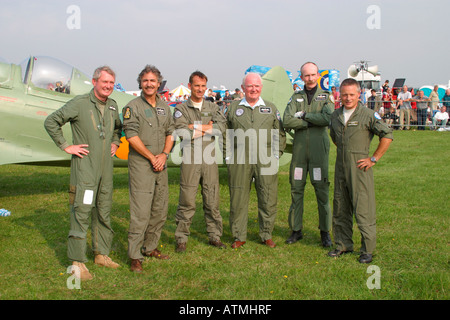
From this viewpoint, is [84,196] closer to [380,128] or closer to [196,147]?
Result: [196,147]

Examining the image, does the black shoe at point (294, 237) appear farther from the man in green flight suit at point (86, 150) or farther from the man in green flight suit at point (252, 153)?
the man in green flight suit at point (86, 150)

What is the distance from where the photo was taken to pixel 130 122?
14.0 feet

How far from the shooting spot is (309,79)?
507 cm

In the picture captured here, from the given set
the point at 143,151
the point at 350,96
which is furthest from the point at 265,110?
the point at 143,151

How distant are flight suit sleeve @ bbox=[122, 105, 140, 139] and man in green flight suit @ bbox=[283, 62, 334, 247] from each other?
1875 mm

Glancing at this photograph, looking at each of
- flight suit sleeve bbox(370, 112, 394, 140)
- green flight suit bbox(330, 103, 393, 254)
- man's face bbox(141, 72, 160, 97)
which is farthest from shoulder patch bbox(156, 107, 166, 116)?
flight suit sleeve bbox(370, 112, 394, 140)

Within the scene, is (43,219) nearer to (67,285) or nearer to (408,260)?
(67,285)

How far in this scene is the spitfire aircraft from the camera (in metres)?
7.02

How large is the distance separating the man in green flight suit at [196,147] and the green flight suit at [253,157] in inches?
8.4

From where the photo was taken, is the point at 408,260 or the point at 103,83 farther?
the point at 408,260

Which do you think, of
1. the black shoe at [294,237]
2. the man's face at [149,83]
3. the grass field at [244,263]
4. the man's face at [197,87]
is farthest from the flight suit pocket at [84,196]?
the black shoe at [294,237]

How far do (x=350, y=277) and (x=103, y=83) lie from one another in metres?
3.21

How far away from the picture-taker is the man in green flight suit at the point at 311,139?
5016 millimetres
